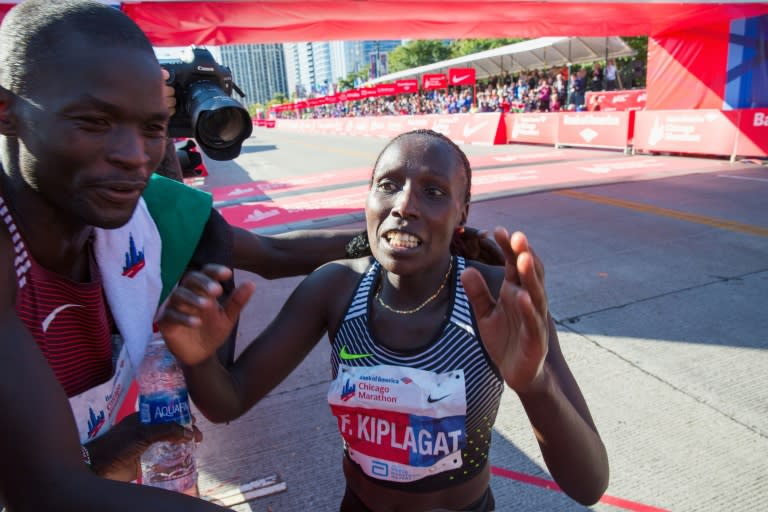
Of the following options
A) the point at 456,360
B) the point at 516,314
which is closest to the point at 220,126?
the point at 456,360

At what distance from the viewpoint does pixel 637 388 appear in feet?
10.0

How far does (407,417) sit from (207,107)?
1274 millimetres

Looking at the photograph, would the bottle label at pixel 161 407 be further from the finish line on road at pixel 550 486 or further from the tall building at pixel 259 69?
the tall building at pixel 259 69

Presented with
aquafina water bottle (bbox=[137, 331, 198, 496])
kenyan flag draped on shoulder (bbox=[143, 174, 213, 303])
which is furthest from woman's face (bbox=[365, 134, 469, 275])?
aquafina water bottle (bbox=[137, 331, 198, 496])

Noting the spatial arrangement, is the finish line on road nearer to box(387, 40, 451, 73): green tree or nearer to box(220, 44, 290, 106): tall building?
box(387, 40, 451, 73): green tree

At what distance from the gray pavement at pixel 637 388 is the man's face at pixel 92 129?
5.14 feet

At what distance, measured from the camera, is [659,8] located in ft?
36.0

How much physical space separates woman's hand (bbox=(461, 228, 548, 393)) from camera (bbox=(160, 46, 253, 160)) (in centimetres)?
120

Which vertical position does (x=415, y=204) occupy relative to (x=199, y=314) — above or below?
above

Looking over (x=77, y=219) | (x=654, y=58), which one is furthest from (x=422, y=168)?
(x=654, y=58)

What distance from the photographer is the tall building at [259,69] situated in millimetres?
129587

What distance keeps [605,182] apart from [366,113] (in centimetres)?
4516

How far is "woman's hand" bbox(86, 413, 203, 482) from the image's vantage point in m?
1.58

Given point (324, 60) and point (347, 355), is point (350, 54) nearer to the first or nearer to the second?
point (324, 60)
